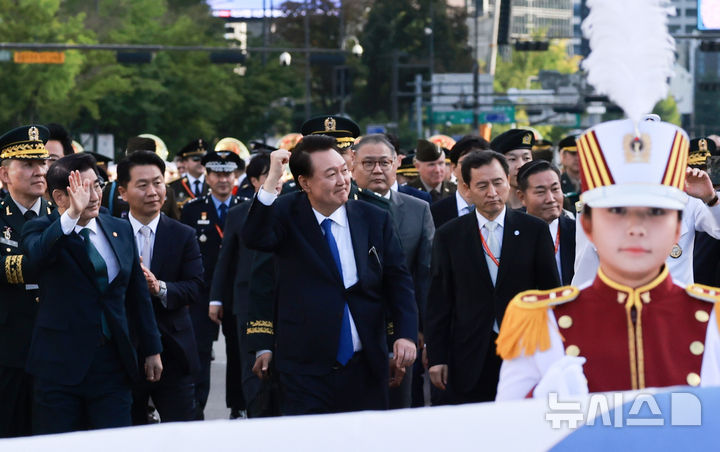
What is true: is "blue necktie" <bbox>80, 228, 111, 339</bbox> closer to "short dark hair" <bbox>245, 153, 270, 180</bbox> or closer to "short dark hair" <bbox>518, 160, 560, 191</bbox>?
"short dark hair" <bbox>518, 160, 560, 191</bbox>

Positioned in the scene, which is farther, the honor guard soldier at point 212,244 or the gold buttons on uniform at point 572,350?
the honor guard soldier at point 212,244

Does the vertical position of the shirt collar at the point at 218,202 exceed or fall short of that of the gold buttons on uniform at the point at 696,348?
it exceeds it

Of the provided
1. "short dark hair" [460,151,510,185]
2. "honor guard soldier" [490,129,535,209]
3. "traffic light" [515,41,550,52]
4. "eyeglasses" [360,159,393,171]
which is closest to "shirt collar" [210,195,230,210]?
"honor guard soldier" [490,129,535,209]

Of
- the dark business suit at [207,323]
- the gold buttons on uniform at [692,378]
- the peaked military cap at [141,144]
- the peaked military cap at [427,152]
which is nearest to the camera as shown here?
the gold buttons on uniform at [692,378]

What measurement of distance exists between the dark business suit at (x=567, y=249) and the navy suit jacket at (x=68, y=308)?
277 cm

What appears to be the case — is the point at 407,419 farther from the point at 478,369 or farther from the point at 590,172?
the point at 478,369

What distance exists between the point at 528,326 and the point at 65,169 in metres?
4.36

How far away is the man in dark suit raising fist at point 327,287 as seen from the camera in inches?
297

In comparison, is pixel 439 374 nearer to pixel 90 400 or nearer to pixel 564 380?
pixel 90 400

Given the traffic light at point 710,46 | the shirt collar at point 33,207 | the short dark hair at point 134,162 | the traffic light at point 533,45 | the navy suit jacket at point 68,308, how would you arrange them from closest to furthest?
the navy suit jacket at point 68,308, the shirt collar at point 33,207, the short dark hair at point 134,162, the traffic light at point 710,46, the traffic light at point 533,45

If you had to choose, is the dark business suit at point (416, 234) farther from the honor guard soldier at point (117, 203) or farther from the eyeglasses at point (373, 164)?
the honor guard soldier at point (117, 203)


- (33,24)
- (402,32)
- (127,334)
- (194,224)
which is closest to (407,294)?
(127,334)

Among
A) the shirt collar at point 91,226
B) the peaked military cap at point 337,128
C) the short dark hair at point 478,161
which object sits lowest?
the shirt collar at point 91,226

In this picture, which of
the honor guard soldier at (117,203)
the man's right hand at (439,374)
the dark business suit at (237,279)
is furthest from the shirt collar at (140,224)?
the man's right hand at (439,374)
